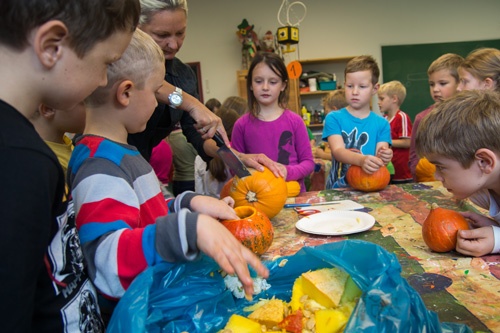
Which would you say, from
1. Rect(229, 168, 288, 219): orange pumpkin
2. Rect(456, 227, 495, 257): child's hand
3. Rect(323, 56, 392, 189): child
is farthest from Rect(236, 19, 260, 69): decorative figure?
Rect(456, 227, 495, 257): child's hand

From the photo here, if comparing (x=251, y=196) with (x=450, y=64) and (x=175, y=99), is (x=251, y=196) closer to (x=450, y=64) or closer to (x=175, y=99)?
(x=175, y=99)

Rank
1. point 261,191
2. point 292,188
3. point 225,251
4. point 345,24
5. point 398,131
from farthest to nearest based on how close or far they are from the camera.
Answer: point 345,24 → point 398,131 → point 292,188 → point 261,191 → point 225,251

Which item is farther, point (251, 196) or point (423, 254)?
point (251, 196)

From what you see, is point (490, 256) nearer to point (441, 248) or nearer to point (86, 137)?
point (441, 248)

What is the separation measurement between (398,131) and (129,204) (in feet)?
11.5

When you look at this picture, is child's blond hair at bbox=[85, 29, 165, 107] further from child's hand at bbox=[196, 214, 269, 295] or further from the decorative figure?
the decorative figure

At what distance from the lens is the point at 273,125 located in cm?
246

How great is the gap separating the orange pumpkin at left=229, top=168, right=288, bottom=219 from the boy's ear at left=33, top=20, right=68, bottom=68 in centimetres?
116

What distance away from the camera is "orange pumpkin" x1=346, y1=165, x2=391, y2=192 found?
2.02 meters

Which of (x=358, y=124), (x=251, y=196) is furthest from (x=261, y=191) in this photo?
(x=358, y=124)

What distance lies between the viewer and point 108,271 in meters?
0.83

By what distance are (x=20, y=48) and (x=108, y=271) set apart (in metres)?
0.49

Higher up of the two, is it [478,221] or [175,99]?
[175,99]

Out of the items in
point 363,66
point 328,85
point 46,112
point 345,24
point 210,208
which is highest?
point 345,24
